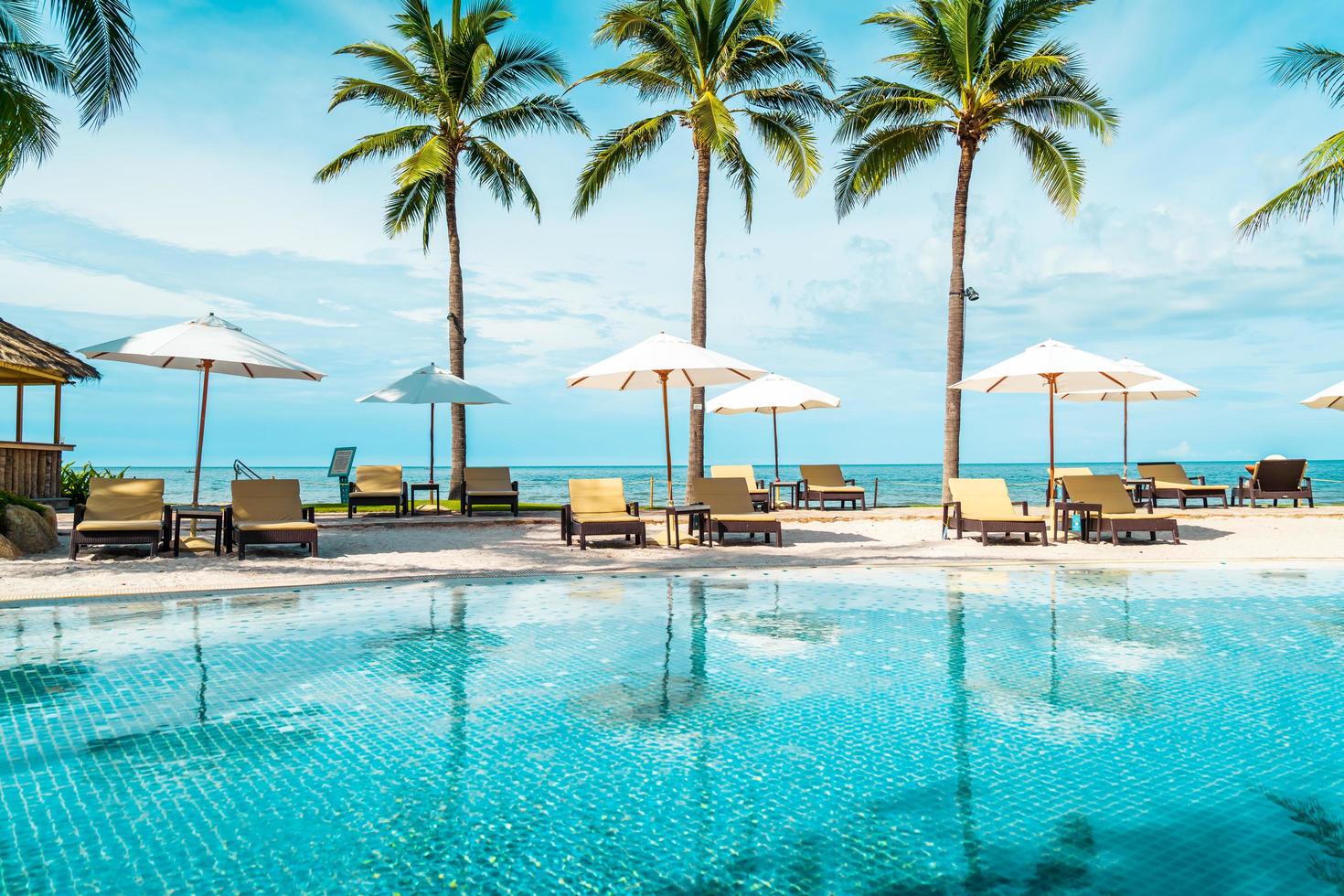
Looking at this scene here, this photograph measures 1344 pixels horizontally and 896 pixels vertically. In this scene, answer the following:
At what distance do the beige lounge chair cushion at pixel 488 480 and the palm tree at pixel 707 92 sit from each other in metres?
3.48

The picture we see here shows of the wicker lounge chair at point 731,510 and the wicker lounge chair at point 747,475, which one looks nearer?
the wicker lounge chair at point 731,510

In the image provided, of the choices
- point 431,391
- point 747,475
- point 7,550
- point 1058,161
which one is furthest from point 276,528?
point 1058,161

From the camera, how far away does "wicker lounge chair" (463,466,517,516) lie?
1472 centimetres

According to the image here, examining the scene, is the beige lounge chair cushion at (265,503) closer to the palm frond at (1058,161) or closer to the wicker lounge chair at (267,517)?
the wicker lounge chair at (267,517)

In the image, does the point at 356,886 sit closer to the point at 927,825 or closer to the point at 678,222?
the point at 927,825

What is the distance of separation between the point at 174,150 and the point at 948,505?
14.7 meters

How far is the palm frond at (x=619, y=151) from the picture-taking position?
53.3ft

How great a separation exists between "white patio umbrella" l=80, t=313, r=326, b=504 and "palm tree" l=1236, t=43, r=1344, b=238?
17416 mm

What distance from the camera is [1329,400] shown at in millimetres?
16453

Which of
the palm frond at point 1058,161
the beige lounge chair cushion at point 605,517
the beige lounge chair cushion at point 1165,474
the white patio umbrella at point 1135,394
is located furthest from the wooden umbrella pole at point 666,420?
the beige lounge chair cushion at point 1165,474

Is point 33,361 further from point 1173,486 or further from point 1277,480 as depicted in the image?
point 1277,480

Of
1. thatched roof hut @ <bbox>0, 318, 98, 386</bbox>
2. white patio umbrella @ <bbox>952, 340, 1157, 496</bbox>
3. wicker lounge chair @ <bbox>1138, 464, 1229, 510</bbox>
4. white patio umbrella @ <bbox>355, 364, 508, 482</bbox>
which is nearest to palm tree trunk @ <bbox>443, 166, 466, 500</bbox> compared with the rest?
white patio umbrella @ <bbox>355, 364, 508, 482</bbox>

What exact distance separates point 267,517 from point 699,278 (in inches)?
339

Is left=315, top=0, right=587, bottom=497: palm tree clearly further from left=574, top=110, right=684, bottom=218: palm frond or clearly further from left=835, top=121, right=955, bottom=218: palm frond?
left=835, top=121, right=955, bottom=218: palm frond
